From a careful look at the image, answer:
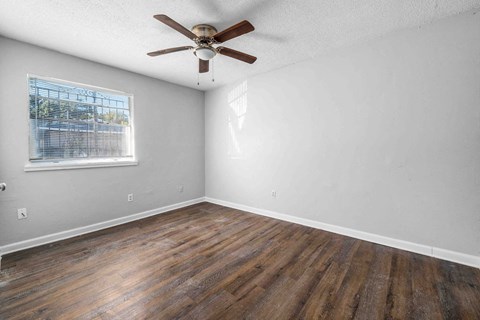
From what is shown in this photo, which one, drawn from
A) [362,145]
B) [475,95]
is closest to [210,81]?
[362,145]

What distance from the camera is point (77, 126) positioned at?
9.73 ft

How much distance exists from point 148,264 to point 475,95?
12.6ft

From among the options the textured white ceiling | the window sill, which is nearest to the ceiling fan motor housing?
the textured white ceiling

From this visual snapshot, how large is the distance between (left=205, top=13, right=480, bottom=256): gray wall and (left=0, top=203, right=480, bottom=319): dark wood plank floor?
447mm

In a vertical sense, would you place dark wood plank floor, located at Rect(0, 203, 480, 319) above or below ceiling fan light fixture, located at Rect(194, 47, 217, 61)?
below

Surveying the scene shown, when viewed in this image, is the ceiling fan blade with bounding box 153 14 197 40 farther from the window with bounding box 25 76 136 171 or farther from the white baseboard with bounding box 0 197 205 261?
the white baseboard with bounding box 0 197 205 261

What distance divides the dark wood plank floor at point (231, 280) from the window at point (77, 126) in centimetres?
118

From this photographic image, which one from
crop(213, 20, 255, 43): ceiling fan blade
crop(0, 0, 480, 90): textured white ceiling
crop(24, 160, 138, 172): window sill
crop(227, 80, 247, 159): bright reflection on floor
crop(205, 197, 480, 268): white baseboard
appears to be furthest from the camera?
crop(227, 80, 247, 159): bright reflection on floor

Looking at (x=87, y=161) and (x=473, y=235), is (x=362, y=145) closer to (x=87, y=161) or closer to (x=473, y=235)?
(x=473, y=235)

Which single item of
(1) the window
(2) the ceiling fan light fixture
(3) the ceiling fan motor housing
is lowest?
(1) the window

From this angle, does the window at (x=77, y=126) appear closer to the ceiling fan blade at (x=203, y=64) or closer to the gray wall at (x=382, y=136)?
the ceiling fan blade at (x=203, y=64)

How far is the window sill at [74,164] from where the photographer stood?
256cm

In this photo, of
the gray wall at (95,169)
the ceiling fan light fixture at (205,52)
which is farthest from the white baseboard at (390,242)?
the ceiling fan light fixture at (205,52)

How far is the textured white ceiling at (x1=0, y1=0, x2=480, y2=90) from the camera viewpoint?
190 centimetres
